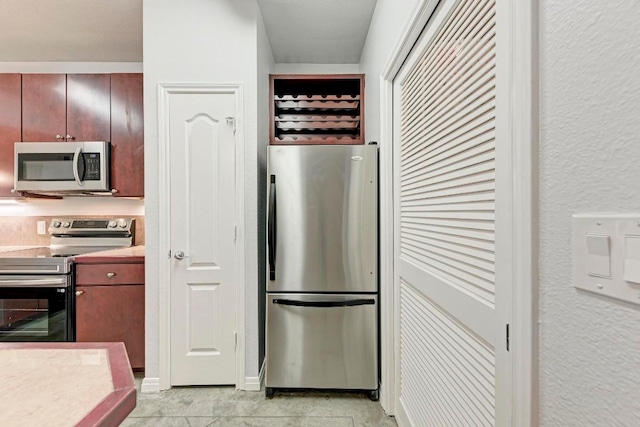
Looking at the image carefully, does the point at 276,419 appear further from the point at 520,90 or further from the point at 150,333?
the point at 520,90

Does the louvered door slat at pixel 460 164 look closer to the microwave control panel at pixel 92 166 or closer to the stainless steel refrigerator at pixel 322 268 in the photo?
the stainless steel refrigerator at pixel 322 268

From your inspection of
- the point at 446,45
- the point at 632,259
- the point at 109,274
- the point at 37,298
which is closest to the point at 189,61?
Answer: the point at 109,274

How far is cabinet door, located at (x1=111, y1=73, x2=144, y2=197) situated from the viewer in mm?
2625

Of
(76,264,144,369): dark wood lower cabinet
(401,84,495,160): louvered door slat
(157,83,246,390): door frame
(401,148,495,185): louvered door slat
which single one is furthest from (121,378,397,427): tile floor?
(401,84,495,160): louvered door slat

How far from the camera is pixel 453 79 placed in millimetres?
1087

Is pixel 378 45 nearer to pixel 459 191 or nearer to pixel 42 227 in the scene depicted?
pixel 459 191

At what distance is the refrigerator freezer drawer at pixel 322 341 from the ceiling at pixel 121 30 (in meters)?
1.94

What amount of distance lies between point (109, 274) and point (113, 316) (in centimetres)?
30

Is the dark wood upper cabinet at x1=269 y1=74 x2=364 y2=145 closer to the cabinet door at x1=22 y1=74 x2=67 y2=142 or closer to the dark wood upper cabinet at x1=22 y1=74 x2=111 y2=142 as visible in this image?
the dark wood upper cabinet at x1=22 y1=74 x2=111 y2=142

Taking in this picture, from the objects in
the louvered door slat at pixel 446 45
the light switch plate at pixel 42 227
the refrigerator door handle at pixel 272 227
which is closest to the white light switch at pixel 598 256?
the louvered door slat at pixel 446 45

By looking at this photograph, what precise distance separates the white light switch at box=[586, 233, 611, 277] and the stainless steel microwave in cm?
302

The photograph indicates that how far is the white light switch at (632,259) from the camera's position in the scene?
0.43 metres

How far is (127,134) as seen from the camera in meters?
2.65

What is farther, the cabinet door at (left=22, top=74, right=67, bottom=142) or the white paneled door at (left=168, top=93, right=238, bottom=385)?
the cabinet door at (left=22, top=74, right=67, bottom=142)
